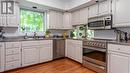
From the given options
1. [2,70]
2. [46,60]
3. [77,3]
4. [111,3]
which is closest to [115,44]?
[111,3]

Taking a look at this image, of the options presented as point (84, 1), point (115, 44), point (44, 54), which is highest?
point (84, 1)

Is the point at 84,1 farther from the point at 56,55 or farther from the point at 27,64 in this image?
the point at 27,64

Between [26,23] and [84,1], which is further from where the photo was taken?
[26,23]

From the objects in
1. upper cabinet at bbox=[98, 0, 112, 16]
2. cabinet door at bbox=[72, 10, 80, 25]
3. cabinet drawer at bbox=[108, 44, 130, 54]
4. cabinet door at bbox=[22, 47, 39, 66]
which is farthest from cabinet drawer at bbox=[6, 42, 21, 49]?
upper cabinet at bbox=[98, 0, 112, 16]

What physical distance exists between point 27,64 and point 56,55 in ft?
3.90

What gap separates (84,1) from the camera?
3.33m

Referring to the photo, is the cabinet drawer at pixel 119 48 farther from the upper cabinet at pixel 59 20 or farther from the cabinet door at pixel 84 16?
the upper cabinet at pixel 59 20

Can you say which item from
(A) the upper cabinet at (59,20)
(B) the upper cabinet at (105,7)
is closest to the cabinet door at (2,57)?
(A) the upper cabinet at (59,20)

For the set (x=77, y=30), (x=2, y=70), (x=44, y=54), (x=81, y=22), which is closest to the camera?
(x=2, y=70)

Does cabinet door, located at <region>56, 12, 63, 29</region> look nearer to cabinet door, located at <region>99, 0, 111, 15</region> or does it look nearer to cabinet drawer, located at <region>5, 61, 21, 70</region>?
cabinet door, located at <region>99, 0, 111, 15</region>

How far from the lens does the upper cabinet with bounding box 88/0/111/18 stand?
9.29ft

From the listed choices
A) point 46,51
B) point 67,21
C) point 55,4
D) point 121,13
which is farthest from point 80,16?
point 46,51

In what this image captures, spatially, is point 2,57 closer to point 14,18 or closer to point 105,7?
point 14,18

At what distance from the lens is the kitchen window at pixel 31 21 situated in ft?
12.4
